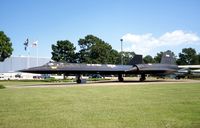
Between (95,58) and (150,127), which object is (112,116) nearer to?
(150,127)

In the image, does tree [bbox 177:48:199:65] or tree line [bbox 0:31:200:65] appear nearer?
tree line [bbox 0:31:200:65]

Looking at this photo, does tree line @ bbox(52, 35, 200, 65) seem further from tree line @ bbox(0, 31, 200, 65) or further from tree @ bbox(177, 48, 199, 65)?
tree @ bbox(177, 48, 199, 65)

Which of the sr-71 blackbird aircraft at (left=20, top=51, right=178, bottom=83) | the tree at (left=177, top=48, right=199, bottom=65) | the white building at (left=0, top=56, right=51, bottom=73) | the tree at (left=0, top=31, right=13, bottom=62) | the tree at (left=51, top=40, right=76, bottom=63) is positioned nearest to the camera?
the sr-71 blackbird aircraft at (left=20, top=51, right=178, bottom=83)

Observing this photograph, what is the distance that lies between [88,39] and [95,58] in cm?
764

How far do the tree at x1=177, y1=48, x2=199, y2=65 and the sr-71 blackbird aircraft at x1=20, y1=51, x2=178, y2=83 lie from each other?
3541 inches

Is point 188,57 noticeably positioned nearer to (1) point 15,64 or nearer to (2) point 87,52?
(2) point 87,52

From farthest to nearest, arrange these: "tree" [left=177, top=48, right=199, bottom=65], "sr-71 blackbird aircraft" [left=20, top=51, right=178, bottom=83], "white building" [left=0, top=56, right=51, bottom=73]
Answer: "tree" [left=177, top=48, right=199, bottom=65]
"white building" [left=0, top=56, right=51, bottom=73]
"sr-71 blackbird aircraft" [left=20, top=51, right=178, bottom=83]

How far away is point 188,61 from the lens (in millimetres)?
147000

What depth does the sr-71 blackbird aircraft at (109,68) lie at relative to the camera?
134 feet

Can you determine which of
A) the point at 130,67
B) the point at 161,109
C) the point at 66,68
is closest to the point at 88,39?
the point at 130,67

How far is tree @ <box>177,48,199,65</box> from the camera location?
145375 mm

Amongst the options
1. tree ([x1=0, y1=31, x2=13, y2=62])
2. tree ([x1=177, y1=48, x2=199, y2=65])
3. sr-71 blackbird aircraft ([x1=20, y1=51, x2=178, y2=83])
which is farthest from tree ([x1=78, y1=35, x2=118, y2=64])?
tree ([x1=177, y1=48, x2=199, y2=65])

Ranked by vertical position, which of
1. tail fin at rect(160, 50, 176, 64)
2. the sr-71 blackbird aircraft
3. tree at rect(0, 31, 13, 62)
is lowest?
the sr-71 blackbird aircraft

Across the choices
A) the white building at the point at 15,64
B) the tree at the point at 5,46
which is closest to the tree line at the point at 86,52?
the tree at the point at 5,46
